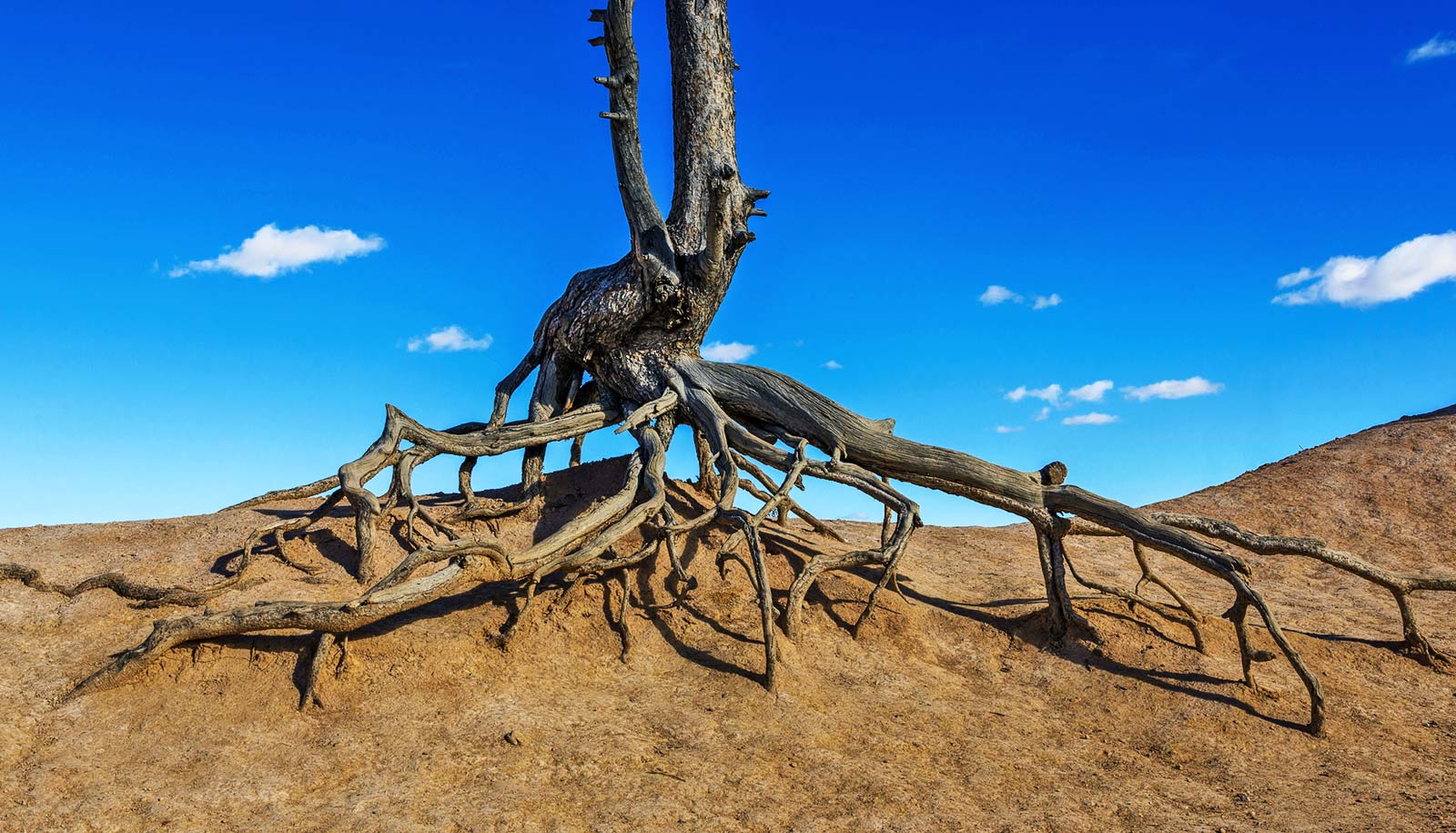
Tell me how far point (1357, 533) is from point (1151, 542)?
724 centimetres

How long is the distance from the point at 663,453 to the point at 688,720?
307cm

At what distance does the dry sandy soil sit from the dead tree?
1.02ft

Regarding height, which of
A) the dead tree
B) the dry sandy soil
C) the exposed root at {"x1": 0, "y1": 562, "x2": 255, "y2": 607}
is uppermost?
the dead tree

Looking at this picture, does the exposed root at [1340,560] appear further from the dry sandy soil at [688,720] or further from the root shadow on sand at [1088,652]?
the root shadow on sand at [1088,652]

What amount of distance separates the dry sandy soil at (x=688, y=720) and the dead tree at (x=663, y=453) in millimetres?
311

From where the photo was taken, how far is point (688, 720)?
22.5 ft

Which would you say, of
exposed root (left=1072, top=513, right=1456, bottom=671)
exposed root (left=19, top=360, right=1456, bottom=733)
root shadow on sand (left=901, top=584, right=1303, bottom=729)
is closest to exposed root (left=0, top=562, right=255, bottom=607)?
exposed root (left=19, top=360, right=1456, bottom=733)

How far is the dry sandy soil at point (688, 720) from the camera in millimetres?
5949

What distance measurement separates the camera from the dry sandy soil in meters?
5.95

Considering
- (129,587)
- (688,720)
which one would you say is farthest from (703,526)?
(129,587)

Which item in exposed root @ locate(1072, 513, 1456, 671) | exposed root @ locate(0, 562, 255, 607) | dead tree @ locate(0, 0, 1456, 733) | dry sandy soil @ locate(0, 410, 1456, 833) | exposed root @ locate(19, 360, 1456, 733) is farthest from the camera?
exposed root @ locate(1072, 513, 1456, 671)

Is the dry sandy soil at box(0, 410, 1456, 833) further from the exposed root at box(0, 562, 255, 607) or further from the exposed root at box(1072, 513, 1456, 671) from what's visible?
the exposed root at box(1072, 513, 1456, 671)

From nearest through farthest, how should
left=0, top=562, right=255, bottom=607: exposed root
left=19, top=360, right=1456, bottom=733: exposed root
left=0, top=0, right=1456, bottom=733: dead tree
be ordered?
left=19, top=360, right=1456, bottom=733: exposed root
left=0, top=0, right=1456, bottom=733: dead tree
left=0, top=562, right=255, bottom=607: exposed root

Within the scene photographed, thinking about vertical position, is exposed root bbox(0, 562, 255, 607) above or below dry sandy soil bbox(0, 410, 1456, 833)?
above
